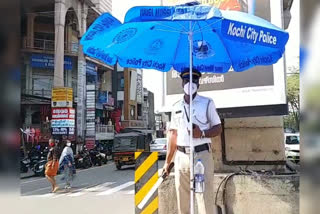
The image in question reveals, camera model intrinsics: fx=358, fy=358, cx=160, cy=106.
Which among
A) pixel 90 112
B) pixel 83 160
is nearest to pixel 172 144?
pixel 83 160

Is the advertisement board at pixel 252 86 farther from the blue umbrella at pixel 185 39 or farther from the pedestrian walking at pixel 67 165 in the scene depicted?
the pedestrian walking at pixel 67 165

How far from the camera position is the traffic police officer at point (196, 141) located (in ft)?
11.4

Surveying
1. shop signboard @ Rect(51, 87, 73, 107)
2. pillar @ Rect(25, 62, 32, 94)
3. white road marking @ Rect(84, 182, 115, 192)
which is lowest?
white road marking @ Rect(84, 182, 115, 192)

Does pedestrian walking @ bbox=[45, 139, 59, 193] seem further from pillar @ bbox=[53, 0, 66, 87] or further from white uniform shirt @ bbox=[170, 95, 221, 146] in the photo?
pillar @ bbox=[53, 0, 66, 87]

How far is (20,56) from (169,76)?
3.07 m

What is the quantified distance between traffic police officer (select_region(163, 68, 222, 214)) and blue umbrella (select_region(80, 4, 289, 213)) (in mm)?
142

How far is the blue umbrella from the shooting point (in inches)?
114

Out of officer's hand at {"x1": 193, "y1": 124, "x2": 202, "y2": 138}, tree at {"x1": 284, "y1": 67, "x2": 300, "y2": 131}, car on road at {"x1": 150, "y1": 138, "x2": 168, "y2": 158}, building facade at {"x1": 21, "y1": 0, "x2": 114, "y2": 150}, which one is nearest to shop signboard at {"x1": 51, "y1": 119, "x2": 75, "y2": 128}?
building facade at {"x1": 21, "y1": 0, "x2": 114, "y2": 150}

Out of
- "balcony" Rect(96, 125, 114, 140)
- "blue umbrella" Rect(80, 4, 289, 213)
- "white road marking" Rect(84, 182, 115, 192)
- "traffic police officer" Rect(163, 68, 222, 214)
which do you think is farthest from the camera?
"balcony" Rect(96, 125, 114, 140)

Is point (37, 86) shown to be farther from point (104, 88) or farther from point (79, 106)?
point (104, 88)

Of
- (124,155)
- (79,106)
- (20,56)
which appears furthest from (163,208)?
(79,106)

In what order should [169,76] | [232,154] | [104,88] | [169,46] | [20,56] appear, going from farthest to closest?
[104,88], [169,76], [232,154], [169,46], [20,56]

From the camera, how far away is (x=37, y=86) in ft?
92.9

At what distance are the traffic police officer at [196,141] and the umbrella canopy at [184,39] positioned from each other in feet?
1.78
